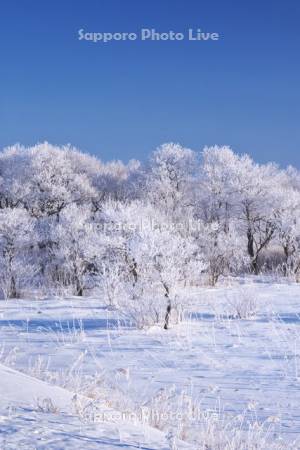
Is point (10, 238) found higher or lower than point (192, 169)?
lower

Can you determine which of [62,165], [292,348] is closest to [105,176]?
[62,165]

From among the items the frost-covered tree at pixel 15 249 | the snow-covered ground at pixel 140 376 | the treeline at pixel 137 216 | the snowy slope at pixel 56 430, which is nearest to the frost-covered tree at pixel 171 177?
the treeline at pixel 137 216

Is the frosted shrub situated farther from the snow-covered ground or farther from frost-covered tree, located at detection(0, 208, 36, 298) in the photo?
frost-covered tree, located at detection(0, 208, 36, 298)

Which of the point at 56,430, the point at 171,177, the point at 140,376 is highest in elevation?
the point at 171,177

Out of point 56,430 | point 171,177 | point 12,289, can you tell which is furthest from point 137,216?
point 56,430

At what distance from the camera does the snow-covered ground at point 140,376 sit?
340 cm

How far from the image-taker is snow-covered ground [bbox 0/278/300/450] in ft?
11.2

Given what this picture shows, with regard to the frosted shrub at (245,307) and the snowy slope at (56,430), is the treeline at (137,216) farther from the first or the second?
the snowy slope at (56,430)

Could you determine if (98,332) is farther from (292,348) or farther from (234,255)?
(234,255)

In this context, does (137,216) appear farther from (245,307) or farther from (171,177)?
(171,177)

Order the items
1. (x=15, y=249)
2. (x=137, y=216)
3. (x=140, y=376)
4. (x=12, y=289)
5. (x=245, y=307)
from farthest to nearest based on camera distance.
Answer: (x=15, y=249)
(x=137, y=216)
(x=12, y=289)
(x=245, y=307)
(x=140, y=376)

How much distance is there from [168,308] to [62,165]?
2847 centimetres

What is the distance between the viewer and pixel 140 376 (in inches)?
282

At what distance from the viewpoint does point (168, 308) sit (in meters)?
11.2
